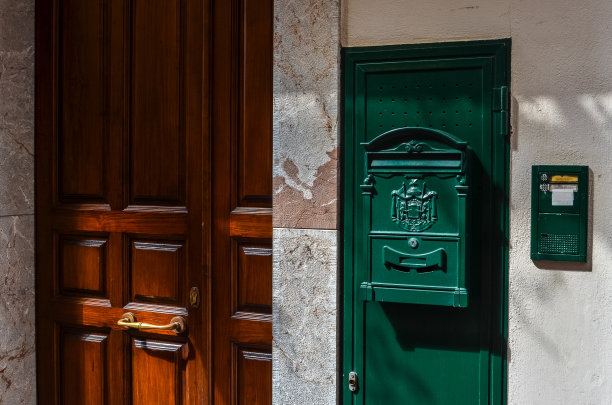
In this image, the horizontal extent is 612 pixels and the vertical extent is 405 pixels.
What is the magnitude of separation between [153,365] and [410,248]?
4.53 feet

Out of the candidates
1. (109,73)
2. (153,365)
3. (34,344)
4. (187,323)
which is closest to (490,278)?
(187,323)

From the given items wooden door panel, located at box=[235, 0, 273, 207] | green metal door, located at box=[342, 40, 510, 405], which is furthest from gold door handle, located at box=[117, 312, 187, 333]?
green metal door, located at box=[342, 40, 510, 405]

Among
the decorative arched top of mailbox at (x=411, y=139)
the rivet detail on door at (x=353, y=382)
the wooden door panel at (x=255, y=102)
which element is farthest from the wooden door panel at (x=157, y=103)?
the rivet detail on door at (x=353, y=382)

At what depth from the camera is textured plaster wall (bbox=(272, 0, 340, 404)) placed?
2.42 m

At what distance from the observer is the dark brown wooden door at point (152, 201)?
269 cm

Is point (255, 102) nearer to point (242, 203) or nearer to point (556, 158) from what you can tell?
point (242, 203)

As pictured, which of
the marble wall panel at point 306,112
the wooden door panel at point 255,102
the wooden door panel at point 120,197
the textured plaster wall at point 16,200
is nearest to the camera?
the marble wall panel at point 306,112

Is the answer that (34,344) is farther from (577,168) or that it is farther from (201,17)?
(577,168)

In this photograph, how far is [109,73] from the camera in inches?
114

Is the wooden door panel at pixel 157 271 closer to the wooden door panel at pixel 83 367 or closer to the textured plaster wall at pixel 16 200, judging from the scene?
the wooden door panel at pixel 83 367

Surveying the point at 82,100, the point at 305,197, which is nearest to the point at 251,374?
the point at 305,197

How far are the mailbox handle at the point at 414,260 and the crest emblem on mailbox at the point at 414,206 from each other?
0.09 m

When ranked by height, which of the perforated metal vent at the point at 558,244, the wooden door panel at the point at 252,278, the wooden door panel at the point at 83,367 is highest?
the perforated metal vent at the point at 558,244

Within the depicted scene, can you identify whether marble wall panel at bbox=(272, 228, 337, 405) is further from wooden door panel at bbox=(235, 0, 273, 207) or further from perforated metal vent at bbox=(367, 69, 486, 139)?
perforated metal vent at bbox=(367, 69, 486, 139)
